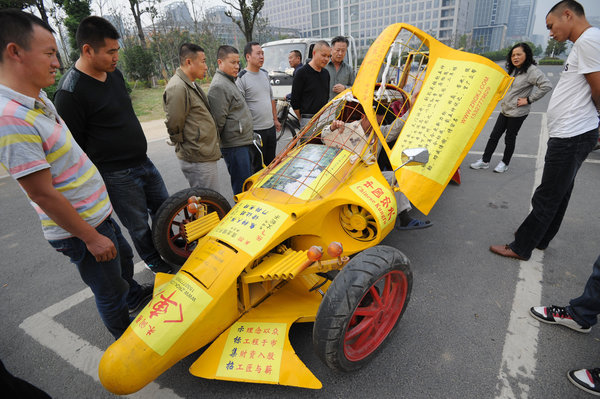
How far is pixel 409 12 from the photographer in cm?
8212

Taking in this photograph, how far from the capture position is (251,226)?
216cm

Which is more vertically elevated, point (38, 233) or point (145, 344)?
point (145, 344)

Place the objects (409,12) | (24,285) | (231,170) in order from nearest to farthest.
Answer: (24,285)
(231,170)
(409,12)

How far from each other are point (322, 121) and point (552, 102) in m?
2.11

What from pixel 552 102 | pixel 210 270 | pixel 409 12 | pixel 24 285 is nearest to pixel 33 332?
pixel 24 285

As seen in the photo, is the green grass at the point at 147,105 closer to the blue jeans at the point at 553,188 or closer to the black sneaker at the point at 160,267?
the black sneaker at the point at 160,267

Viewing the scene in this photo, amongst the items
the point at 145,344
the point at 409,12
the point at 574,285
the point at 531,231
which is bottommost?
the point at 574,285

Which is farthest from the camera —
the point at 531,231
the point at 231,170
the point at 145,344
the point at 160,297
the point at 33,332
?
the point at 231,170

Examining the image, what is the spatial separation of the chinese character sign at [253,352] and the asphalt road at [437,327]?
344 millimetres

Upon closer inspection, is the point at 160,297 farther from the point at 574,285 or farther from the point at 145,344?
the point at 574,285

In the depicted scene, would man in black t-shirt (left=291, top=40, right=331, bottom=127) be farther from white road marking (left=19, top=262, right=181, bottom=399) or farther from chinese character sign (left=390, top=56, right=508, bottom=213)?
white road marking (left=19, top=262, right=181, bottom=399)

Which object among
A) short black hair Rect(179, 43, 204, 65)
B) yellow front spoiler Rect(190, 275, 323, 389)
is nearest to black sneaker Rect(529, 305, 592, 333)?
yellow front spoiler Rect(190, 275, 323, 389)

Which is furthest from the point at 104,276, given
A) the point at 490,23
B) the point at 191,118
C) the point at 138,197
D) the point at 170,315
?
the point at 490,23

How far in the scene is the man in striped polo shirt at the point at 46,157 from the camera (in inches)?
53.6
